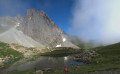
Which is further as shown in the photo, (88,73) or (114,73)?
(88,73)

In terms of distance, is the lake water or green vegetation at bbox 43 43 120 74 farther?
the lake water

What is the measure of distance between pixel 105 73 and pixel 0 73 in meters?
52.8

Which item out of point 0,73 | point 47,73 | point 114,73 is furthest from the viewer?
point 0,73

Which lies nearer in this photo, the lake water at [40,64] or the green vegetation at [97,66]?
the green vegetation at [97,66]

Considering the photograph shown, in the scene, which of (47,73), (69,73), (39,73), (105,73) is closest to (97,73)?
(105,73)

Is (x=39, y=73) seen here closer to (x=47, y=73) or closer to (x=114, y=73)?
(x=47, y=73)

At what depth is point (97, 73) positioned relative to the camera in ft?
120

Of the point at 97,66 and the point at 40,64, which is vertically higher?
the point at 40,64

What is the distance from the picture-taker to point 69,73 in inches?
1671

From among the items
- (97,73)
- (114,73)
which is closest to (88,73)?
(97,73)

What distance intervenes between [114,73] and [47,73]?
26.4 metres

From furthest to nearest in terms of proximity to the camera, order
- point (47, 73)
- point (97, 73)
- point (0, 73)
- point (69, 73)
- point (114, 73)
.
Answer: point (0, 73) < point (47, 73) < point (69, 73) < point (97, 73) < point (114, 73)

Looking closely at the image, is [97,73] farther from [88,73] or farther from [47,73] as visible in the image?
[47,73]

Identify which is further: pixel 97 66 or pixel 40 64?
pixel 40 64
